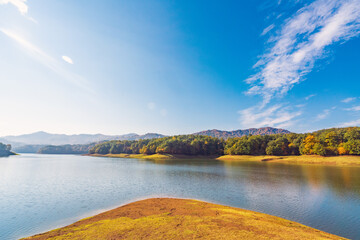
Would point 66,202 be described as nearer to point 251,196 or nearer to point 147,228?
point 147,228

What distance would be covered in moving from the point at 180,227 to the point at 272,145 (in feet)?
363

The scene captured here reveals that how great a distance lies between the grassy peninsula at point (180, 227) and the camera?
36.4 feet

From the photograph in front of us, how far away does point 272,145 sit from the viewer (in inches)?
4210

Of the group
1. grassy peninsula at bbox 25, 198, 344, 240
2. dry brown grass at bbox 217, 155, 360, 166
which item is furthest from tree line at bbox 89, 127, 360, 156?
grassy peninsula at bbox 25, 198, 344, 240

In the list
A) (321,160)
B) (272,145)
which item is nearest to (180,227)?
(321,160)

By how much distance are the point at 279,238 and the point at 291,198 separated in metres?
14.8

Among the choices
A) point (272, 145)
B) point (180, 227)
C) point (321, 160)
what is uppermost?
point (272, 145)

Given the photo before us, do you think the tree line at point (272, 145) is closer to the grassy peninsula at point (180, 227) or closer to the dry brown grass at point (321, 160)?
the dry brown grass at point (321, 160)

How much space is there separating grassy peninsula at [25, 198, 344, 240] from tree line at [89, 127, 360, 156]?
300 feet

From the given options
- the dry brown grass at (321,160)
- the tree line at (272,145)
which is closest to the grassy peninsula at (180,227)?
the dry brown grass at (321,160)

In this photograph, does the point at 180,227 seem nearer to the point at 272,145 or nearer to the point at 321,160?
the point at 321,160

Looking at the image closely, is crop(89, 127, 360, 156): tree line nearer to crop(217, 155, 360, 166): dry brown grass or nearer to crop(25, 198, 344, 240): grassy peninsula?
crop(217, 155, 360, 166): dry brown grass

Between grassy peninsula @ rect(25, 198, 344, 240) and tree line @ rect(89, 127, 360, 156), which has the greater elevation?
tree line @ rect(89, 127, 360, 156)

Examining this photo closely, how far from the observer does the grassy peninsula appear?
1109 cm
